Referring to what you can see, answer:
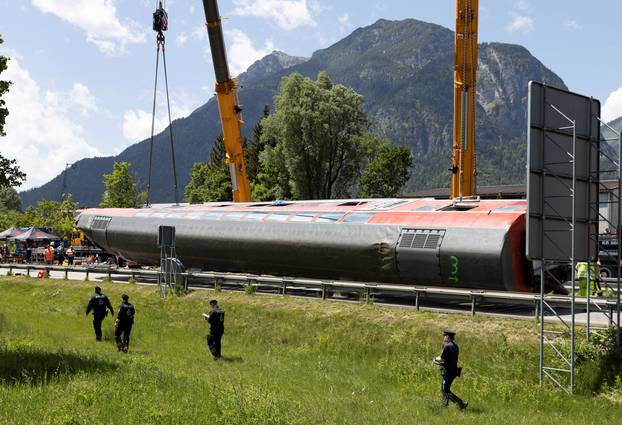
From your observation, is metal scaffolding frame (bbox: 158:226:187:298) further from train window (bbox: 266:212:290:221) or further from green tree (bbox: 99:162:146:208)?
green tree (bbox: 99:162:146:208)

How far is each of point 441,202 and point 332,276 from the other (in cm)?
547

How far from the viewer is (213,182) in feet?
314

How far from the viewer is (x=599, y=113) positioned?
1831 cm

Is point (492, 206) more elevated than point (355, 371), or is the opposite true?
point (492, 206)

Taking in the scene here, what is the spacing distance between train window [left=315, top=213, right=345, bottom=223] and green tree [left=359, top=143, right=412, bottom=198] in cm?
4749

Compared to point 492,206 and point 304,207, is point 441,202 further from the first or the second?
point 304,207

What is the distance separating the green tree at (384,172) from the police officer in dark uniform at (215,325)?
5716 centimetres

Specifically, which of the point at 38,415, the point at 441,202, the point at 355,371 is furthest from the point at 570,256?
the point at 38,415

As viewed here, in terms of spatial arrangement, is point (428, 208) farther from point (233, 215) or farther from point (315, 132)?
point (315, 132)

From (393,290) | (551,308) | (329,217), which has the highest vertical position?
(329,217)

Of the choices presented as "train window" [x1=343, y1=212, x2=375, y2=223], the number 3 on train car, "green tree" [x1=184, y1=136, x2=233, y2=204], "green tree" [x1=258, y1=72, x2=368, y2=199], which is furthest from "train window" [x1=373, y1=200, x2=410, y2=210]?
"green tree" [x1=184, y1=136, x2=233, y2=204]

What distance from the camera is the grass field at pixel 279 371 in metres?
13.0

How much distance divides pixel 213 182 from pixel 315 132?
34092 mm

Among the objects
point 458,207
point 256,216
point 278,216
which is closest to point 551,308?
point 458,207
